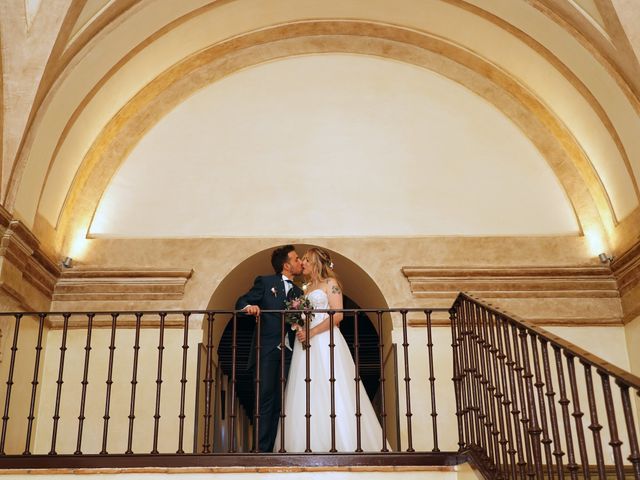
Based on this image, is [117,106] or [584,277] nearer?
[584,277]

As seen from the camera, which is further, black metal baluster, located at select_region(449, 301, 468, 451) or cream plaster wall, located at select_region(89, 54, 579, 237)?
cream plaster wall, located at select_region(89, 54, 579, 237)

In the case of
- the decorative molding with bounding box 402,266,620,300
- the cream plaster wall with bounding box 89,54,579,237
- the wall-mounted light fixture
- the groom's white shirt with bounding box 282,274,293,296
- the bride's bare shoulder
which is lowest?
the bride's bare shoulder

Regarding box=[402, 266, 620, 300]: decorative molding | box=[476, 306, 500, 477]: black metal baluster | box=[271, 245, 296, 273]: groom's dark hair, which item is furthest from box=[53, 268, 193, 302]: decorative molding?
box=[476, 306, 500, 477]: black metal baluster

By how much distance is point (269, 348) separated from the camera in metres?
6.96

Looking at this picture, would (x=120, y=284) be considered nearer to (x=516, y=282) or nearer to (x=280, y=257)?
(x=280, y=257)

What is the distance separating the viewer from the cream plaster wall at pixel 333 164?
8.99 metres

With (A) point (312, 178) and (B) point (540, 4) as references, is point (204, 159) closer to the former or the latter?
(A) point (312, 178)

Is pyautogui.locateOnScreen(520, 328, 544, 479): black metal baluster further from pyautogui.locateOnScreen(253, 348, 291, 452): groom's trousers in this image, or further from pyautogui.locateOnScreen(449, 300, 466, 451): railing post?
pyautogui.locateOnScreen(253, 348, 291, 452): groom's trousers

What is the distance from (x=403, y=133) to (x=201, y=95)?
8.00 ft

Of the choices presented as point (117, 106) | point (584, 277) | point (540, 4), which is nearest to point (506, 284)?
point (584, 277)

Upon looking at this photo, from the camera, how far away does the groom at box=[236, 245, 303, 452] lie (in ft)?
22.2

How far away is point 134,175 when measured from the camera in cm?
923

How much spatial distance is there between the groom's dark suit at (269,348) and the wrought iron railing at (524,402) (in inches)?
63.2

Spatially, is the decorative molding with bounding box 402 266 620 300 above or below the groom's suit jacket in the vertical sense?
above
